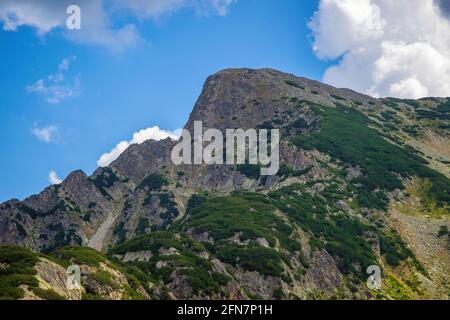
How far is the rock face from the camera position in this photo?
2566 inches

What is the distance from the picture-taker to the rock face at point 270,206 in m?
65.2

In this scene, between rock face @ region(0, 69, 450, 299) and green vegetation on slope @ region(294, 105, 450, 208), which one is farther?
green vegetation on slope @ region(294, 105, 450, 208)

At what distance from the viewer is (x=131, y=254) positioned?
221ft

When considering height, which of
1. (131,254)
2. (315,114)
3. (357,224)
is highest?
(315,114)

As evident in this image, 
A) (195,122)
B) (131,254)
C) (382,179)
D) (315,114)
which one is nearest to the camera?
(131,254)

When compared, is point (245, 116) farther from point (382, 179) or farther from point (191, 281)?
point (191, 281)

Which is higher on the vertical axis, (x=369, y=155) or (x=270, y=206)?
(x=369, y=155)

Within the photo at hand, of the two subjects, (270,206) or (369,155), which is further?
(369,155)

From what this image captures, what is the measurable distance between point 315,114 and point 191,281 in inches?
4350

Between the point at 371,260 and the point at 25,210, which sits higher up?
the point at 25,210

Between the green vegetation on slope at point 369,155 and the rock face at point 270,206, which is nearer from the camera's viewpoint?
the rock face at point 270,206

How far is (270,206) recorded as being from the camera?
307 ft
